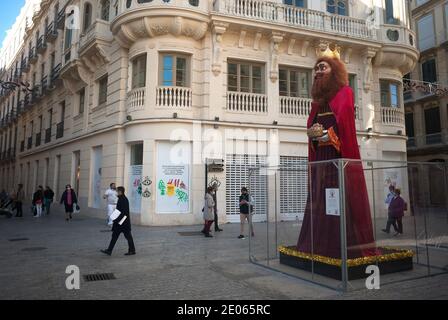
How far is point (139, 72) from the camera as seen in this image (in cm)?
1564

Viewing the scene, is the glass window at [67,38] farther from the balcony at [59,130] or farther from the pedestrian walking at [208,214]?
the pedestrian walking at [208,214]

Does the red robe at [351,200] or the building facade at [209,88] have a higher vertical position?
the building facade at [209,88]

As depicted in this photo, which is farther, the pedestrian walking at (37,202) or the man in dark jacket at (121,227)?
the pedestrian walking at (37,202)

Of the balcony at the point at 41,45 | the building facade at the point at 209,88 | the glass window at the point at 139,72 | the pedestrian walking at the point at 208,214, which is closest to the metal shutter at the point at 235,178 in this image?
the building facade at the point at 209,88

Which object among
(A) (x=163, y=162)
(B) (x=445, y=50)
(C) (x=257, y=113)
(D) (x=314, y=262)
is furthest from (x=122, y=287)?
(B) (x=445, y=50)

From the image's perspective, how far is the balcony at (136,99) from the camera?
14851mm

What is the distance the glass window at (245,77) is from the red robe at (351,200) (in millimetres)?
9066

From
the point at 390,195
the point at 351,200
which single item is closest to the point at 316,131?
the point at 351,200

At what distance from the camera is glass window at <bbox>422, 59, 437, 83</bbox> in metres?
27.8

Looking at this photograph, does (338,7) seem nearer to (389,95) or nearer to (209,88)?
(389,95)

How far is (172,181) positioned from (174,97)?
3.44m

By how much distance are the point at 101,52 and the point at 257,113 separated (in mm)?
8167

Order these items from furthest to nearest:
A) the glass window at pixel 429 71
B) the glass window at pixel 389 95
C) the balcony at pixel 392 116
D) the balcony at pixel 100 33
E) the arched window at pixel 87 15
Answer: the glass window at pixel 429 71, the arched window at pixel 87 15, the glass window at pixel 389 95, the balcony at pixel 392 116, the balcony at pixel 100 33
